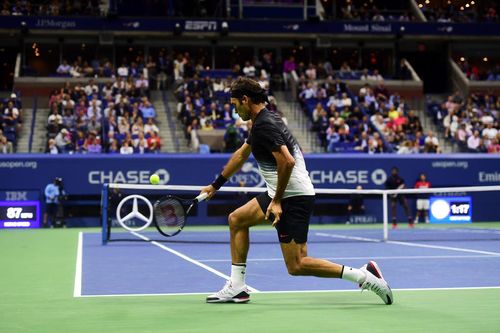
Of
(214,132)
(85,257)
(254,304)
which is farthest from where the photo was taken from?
(214,132)

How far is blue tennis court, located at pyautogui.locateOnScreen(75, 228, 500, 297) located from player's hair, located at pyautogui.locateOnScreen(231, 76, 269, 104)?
2573mm

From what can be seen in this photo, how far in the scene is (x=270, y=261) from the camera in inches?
583

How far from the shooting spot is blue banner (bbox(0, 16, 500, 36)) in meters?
40.3

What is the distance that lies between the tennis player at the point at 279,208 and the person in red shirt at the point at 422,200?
1946 cm

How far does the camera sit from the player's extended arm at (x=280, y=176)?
332 inches

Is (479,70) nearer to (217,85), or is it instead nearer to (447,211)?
(217,85)

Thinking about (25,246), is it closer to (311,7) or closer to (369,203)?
(369,203)

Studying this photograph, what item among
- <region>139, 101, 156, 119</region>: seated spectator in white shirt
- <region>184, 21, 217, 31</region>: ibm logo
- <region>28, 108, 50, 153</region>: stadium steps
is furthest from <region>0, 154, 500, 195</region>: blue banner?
<region>184, 21, 217, 31</region>: ibm logo

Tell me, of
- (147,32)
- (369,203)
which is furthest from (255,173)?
(147,32)

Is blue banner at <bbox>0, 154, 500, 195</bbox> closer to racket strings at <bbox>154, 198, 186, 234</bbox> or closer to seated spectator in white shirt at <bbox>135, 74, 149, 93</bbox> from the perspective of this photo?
seated spectator in white shirt at <bbox>135, 74, 149, 93</bbox>

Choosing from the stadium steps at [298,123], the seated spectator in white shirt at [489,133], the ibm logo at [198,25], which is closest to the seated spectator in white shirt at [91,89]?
the ibm logo at [198,25]

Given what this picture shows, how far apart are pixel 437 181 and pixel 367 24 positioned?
53.3ft

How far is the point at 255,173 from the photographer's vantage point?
28.1 meters

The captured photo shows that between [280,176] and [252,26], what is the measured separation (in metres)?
34.4
